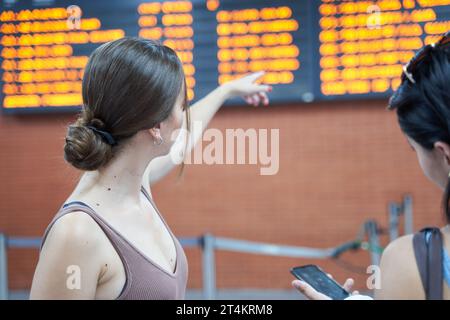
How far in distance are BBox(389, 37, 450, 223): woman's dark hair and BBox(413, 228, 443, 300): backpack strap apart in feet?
0.23

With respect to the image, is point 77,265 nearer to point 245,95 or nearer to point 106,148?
point 106,148

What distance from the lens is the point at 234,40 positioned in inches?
131

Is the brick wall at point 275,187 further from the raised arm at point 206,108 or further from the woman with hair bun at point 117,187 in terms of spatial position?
the woman with hair bun at point 117,187

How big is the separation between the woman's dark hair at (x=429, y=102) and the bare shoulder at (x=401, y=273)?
0.34 feet

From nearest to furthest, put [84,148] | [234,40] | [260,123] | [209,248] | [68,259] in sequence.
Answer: [68,259] → [84,148] → [209,248] → [234,40] → [260,123]

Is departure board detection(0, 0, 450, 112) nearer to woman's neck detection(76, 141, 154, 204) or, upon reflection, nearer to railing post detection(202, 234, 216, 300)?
railing post detection(202, 234, 216, 300)

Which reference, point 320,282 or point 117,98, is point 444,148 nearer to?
point 320,282

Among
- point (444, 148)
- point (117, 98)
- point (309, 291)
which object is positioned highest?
point (117, 98)

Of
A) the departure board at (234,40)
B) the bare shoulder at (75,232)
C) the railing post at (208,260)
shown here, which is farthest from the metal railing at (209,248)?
the bare shoulder at (75,232)

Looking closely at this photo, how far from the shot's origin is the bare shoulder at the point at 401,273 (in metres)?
0.85

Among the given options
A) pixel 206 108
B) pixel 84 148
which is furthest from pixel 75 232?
pixel 206 108

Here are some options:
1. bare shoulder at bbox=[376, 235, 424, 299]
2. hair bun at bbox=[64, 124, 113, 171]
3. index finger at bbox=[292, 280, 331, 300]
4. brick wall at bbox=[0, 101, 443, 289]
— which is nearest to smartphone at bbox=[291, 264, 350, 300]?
index finger at bbox=[292, 280, 331, 300]

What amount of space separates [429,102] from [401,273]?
285mm
